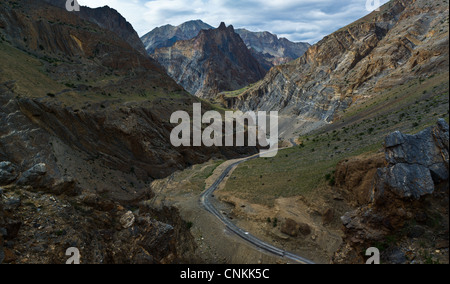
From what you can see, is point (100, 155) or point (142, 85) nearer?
point (100, 155)

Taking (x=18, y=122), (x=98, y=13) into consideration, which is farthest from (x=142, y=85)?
(x=98, y=13)

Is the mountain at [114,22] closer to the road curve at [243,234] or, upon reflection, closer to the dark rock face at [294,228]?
the road curve at [243,234]

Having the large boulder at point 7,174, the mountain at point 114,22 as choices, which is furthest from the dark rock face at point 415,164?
the mountain at point 114,22

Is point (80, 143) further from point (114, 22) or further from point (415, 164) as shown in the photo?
point (114, 22)

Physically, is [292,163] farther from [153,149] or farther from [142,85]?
[142,85]

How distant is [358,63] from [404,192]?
8752 cm

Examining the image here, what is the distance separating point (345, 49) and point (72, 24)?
89874 millimetres

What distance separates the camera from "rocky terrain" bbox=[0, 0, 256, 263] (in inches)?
557

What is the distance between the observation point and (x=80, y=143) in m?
39.2

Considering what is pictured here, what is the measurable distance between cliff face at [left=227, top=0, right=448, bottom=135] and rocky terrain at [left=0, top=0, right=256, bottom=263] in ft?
137

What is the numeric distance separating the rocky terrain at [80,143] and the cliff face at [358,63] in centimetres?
4166

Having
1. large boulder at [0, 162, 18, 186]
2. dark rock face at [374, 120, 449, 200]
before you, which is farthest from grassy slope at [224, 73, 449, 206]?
large boulder at [0, 162, 18, 186]

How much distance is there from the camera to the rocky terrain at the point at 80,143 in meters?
14.1

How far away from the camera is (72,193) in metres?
17.6
